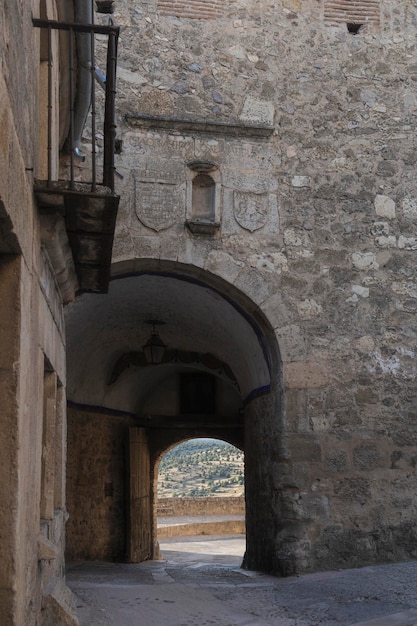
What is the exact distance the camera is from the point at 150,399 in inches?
517

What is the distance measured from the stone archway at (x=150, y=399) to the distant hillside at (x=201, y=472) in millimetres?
22711

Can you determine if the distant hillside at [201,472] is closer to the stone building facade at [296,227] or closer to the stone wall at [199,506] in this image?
the stone wall at [199,506]

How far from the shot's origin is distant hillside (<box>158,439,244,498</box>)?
38.5 m

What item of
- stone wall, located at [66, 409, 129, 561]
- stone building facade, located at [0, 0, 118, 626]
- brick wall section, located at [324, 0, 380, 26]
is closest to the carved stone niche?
brick wall section, located at [324, 0, 380, 26]

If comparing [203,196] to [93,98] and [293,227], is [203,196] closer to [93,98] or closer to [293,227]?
[293,227]

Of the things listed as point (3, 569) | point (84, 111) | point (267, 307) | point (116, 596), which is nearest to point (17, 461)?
point (3, 569)

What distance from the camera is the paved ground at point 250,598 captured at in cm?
496

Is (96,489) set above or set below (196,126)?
below

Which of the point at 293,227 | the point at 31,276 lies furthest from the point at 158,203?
the point at 31,276

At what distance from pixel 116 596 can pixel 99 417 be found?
200 inches

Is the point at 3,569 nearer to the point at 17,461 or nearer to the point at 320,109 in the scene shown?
the point at 17,461

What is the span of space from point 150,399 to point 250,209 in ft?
20.5

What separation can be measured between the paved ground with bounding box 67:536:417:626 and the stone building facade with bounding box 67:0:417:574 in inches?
22.5

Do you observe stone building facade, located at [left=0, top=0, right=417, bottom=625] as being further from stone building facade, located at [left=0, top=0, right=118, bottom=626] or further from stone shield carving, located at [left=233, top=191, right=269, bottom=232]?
stone building facade, located at [left=0, top=0, right=118, bottom=626]
